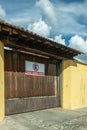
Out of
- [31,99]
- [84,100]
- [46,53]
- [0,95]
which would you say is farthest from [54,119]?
[84,100]

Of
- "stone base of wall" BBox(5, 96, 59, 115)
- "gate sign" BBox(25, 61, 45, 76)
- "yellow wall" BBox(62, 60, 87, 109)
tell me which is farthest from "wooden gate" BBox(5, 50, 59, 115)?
"yellow wall" BBox(62, 60, 87, 109)

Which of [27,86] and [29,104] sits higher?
[27,86]

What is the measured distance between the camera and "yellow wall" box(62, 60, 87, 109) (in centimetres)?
1540

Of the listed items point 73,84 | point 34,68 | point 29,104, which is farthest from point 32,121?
point 73,84

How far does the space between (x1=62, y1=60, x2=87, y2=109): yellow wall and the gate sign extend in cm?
209

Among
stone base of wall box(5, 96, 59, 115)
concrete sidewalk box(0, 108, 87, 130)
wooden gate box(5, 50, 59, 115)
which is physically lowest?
concrete sidewalk box(0, 108, 87, 130)

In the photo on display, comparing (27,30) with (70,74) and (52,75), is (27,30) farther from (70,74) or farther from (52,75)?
(70,74)

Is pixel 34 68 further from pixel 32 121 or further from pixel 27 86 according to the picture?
pixel 32 121

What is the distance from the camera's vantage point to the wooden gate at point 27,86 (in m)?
11.5

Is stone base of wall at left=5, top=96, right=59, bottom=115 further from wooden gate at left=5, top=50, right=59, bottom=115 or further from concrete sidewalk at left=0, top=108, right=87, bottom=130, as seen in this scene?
concrete sidewalk at left=0, top=108, right=87, bottom=130

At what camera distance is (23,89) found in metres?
12.3

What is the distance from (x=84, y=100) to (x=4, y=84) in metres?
8.20

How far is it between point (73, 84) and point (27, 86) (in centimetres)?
423

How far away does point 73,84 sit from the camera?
1597 centimetres
